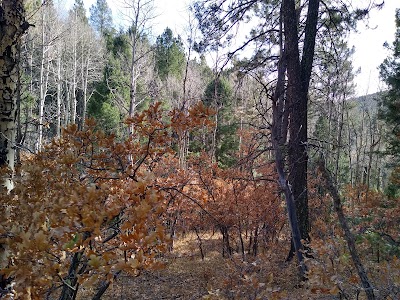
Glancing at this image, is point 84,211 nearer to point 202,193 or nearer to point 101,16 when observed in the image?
point 202,193

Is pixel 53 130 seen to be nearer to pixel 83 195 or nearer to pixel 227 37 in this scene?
pixel 227 37

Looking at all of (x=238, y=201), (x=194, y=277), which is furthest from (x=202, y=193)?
(x=194, y=277)

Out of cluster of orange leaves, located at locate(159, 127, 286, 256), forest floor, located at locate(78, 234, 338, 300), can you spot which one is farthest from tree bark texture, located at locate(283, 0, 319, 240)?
cluster of orange leaves, located at locate(159, 127, 286, 256)

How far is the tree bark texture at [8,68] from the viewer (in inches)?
122

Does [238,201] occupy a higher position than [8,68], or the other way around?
[8,68]

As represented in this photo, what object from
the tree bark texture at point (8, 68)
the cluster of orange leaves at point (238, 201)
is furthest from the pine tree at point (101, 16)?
the tree bark texture at point (8, 68)

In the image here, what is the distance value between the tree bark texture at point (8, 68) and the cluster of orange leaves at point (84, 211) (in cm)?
58

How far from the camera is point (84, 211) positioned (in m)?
1.61

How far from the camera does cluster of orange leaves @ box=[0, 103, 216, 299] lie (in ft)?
5.44

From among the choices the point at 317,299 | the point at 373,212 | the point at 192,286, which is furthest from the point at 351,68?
the point at 317,299

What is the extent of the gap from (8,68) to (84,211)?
230 centimetres

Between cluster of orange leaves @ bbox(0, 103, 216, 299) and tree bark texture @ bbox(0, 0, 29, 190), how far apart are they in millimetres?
578

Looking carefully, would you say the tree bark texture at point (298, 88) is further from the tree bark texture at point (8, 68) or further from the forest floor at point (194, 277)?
the tree bark texture at point (8, 68)

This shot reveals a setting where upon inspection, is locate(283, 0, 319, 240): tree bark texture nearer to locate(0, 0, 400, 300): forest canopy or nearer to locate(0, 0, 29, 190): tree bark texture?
locate(0, 0, 400, 300): forest canopy
